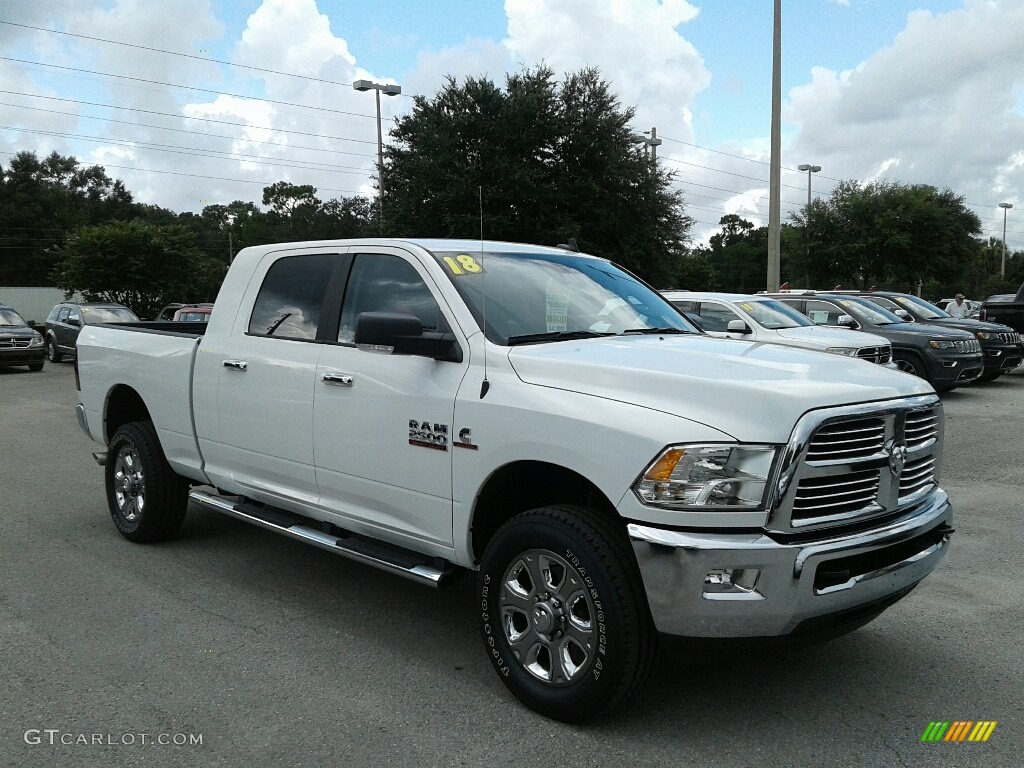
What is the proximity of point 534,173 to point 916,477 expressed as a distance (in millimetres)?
23151

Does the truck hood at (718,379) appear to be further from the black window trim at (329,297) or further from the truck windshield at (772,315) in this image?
the truck windshield at (772,315)

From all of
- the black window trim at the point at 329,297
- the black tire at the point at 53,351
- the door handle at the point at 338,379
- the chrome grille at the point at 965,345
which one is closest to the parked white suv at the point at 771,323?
→ the chrome grille at the point at 965,345

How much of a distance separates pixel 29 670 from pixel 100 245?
37521 millimetres

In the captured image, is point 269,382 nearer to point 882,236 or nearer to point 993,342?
point 993,342

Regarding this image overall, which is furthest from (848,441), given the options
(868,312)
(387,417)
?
(868,312)

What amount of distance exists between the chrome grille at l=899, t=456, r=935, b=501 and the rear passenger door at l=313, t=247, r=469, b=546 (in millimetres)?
1833

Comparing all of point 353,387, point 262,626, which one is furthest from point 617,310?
point 262,626

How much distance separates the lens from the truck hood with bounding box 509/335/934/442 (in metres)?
3.12

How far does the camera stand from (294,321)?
488 centimetres

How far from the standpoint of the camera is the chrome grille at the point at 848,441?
3137 mm


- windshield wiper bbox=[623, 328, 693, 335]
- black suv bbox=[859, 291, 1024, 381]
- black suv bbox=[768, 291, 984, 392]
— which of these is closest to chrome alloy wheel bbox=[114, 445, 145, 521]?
windshield wiper bbox=[623, 328, 693, 335]

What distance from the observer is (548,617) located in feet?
11.3

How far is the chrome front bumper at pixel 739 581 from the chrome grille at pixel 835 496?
99 millimetres

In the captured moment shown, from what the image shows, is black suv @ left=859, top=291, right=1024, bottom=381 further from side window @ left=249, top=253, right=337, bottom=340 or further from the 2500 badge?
the 2500 badge
